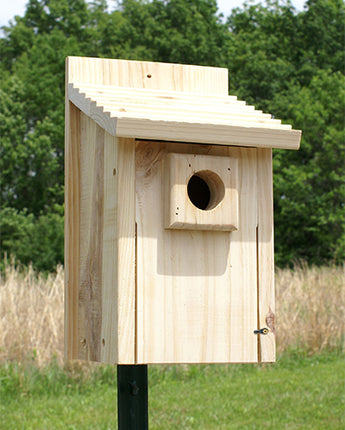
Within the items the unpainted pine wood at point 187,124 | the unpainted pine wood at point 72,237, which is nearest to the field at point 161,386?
the unpainted pine wood at point 72,237

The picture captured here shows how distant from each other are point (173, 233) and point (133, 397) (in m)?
0.65

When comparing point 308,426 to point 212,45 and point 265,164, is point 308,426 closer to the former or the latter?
point 265,164

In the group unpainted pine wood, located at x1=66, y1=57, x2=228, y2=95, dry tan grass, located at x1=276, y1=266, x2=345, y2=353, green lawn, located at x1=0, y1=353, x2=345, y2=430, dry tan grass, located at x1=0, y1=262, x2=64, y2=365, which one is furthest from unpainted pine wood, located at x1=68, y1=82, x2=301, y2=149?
dry tan grass, located at x1=276, y1=266, x2=345, y2=353

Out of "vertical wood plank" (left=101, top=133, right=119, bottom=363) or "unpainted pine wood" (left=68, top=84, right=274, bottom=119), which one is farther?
A: "unpainted pine wood" (left=68, top=84, right=274, bottom=119)

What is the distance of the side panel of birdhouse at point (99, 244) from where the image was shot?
7.58ft

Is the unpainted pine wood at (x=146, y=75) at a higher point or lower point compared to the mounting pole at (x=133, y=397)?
higher

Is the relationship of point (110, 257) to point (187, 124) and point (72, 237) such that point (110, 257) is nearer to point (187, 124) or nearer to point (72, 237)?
point (72, 237)

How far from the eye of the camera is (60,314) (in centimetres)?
716

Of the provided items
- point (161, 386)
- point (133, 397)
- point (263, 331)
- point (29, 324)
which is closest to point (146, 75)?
point (263, 331)

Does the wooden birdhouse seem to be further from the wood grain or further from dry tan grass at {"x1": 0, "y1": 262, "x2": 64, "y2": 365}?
dry tan grass at {"x1": 0, "y1": 262, "x2": 64, "y2": 365}

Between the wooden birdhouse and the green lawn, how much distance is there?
10.9 ft

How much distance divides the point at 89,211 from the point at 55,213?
65.0ft

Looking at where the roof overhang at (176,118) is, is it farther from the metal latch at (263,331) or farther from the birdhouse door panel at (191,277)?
the metal latch at (263,331)

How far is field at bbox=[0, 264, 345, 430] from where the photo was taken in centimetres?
583
